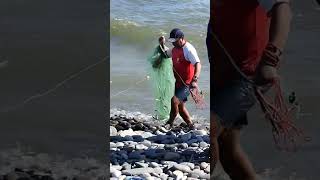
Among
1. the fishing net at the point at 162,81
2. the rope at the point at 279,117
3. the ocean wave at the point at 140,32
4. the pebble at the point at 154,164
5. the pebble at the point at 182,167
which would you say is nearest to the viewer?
the rope at the point at 279,117

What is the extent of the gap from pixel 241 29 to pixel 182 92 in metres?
5.08

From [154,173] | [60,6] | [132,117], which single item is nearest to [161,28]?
[132,117]

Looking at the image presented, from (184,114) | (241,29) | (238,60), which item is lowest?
(184,114)

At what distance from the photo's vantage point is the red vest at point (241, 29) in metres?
4.34

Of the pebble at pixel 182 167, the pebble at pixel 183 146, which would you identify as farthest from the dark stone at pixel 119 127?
the pebble at pixel 182 167

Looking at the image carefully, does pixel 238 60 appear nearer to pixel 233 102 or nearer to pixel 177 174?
pixel 233 102

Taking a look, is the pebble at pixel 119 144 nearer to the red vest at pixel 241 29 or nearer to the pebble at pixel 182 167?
the pebble at pixel 182 167

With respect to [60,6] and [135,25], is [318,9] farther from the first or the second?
[135,25]

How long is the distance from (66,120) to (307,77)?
1723 mm

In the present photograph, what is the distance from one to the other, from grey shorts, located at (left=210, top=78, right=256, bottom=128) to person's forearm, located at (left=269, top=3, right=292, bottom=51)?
1.15 feet

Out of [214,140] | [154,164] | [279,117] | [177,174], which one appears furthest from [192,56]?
[279,117]

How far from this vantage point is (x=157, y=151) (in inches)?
316

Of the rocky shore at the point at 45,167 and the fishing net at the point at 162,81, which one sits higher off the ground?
the fishing net at the point at 162,81

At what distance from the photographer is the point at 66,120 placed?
4.55 m
